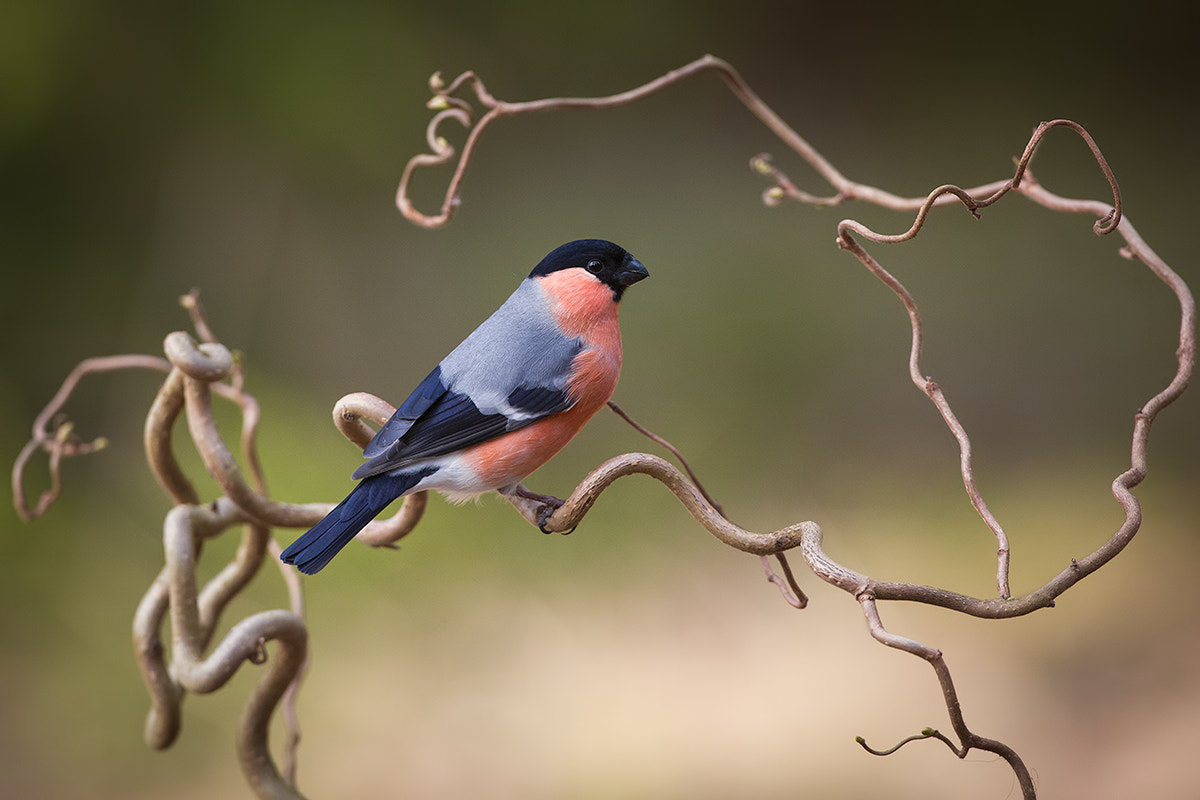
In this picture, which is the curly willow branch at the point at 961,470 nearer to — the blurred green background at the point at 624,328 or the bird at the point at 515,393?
the bird at the point at 515,393

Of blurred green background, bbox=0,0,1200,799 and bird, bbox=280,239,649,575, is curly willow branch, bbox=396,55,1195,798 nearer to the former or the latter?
bird, bbox=280,239,649,575

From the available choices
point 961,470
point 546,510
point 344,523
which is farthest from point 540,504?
point 961,470

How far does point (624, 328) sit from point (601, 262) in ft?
3.42

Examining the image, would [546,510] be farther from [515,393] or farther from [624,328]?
[624,328]

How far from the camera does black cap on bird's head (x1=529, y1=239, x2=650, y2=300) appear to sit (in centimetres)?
90

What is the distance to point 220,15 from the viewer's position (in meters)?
1.94

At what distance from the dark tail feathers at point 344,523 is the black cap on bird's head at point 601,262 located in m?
0.21

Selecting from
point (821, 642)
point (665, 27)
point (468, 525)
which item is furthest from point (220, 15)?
point (821, 642)

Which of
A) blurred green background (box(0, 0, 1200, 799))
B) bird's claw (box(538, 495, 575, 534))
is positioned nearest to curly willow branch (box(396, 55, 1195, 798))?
bird's claw (box(538, 495, 575, 534))

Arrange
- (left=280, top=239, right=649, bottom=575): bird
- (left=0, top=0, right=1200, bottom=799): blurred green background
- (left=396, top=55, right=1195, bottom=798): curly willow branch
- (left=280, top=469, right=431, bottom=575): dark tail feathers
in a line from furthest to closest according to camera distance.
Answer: (left=0, top=0, right=1200, bottom=799): blurred green background < (left=280, top=239, right=649, bottom=575): bird < (left=280, top=469, right=431, bottom=575): dark tail feathers < (left=396, top=55, right=1195, bottom=798): curly willow branch

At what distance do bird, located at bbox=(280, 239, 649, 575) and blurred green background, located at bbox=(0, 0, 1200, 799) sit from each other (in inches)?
35.3

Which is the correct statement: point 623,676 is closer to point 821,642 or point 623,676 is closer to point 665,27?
point 821,642

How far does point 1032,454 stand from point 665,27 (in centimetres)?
99

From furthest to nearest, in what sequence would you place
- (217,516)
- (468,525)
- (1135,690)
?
(468,525) < (1135,690) < (217,516)
